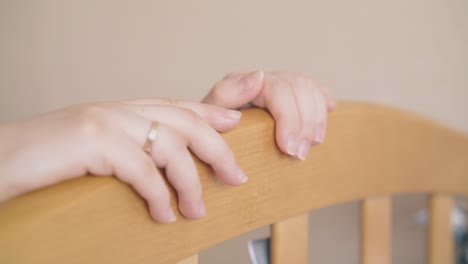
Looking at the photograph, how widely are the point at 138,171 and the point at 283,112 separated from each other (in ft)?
0.57

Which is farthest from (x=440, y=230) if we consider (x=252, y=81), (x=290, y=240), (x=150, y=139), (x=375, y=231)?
(x=150, y=139)

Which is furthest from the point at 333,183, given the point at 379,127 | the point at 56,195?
the point at 56,195

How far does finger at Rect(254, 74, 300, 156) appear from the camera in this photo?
0.47 metres

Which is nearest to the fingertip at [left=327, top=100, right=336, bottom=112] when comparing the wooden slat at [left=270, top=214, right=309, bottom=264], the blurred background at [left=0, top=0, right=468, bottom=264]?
the wooden slat at [left=270, top=214, right=309, bottom=264]

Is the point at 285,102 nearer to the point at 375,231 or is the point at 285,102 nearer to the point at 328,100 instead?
the point at 328,100

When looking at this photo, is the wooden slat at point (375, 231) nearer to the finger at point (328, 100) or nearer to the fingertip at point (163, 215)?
the finger at point (328, 100)

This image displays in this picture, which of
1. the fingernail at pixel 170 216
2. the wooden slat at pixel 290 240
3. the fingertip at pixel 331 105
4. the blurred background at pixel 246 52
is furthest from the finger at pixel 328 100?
the blurred background at pixel 246 52

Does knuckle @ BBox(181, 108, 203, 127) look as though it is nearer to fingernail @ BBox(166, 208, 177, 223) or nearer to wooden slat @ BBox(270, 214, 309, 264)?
fingernail @ BBox(166, 208, 177, 223)

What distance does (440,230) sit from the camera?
750 millimetres

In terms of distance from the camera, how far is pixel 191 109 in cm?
42

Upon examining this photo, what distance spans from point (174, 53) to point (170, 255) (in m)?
0.60

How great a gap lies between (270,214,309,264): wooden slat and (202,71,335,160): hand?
0.25ft

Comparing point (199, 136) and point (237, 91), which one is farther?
point (237, 91)

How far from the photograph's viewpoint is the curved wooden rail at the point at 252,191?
1.02 feet
